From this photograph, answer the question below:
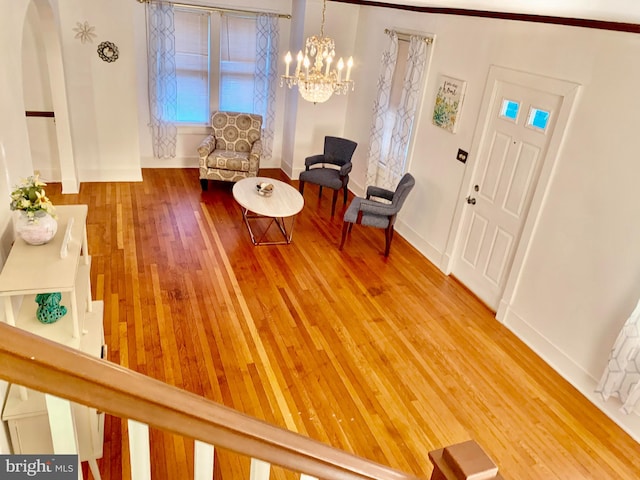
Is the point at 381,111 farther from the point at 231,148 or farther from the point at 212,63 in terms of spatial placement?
the point at 212,63

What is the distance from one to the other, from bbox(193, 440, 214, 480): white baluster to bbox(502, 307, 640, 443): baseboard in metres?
3.46

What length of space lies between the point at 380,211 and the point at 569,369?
7.77ft

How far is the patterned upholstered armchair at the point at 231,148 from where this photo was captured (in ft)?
20.5

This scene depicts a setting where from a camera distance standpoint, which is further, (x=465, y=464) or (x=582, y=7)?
(x=582, y=7)

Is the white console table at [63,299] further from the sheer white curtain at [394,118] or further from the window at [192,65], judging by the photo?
the window at [192,65]

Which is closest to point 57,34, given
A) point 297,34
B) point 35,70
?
point 35,70

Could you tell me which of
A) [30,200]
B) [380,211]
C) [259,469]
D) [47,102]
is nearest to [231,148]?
[47,102]

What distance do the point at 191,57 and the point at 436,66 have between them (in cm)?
357

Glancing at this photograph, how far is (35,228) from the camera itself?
252cm

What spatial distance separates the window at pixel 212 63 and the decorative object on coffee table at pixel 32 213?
4608 millimetres

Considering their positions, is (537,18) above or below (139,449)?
above

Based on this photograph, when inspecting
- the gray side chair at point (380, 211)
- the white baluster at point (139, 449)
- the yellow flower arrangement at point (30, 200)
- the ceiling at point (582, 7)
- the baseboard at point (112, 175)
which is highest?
the ceiling at point (582, 7)

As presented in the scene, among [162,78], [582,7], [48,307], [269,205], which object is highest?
[582,7]

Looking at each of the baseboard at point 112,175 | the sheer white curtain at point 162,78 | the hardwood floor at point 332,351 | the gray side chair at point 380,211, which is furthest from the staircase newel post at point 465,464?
the sheer white curtain at point 162,78
